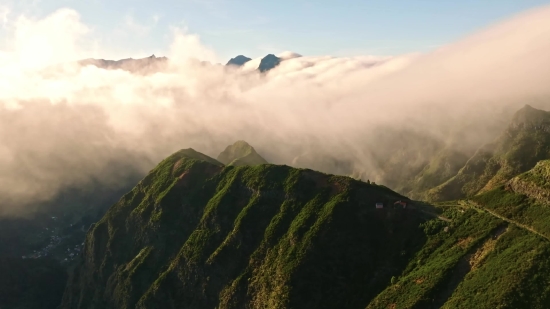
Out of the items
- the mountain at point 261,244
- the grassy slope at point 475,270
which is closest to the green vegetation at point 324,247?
the grassy slope at point 475,270

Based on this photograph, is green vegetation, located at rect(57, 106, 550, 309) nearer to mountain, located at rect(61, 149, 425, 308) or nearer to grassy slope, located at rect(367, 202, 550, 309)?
grassy slope, located at rect(367, 202, 550, 309)

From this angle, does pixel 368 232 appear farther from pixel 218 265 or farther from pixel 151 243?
pixel 151 243

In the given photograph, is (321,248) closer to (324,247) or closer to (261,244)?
(324,247)

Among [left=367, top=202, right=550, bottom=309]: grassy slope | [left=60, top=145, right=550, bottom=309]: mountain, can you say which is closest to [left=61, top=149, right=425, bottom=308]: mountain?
[left=60, top=145, right=550, bottom=309]: mountain

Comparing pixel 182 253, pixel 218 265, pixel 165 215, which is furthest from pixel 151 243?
pixel 218 265

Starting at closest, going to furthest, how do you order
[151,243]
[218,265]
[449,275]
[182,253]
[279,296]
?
[449,275]
[279,296]
[218,265]
[182,253]
[151,243]

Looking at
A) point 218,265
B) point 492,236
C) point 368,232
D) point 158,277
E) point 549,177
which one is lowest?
point 158,277

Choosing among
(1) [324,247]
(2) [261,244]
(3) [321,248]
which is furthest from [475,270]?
(2) [261,244]

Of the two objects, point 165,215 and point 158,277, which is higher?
point 165,215

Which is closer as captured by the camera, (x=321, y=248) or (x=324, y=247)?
(x=321, y=248)

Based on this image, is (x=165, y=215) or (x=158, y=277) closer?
(x=158, y=277)
